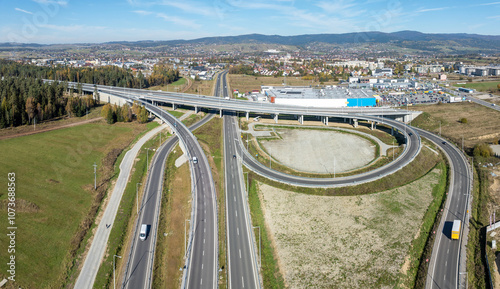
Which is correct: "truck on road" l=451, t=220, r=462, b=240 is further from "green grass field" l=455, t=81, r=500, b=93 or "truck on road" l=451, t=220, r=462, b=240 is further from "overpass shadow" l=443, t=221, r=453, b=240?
"green grass field" l=455, t=81, r=500, b=93

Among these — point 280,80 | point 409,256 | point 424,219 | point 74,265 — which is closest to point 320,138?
point 424,219

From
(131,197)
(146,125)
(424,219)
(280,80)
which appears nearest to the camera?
(424,219)

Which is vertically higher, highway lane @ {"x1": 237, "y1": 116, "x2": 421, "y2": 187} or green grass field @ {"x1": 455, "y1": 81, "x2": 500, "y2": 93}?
green grass field @ {"x1": 455, "y1": 81, "x2": 500, "y2": 93}

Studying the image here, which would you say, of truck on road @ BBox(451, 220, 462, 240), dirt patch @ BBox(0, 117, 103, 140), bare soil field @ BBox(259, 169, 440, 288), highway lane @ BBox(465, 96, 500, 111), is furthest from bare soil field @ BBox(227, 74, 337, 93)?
truck on road @ BBox(451, 220, 462, 240)

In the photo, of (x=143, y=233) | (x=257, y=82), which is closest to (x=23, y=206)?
(x=143, y=233)

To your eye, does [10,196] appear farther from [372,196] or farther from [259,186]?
[372,196]

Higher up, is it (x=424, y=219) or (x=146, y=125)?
(x=146, y=125)
